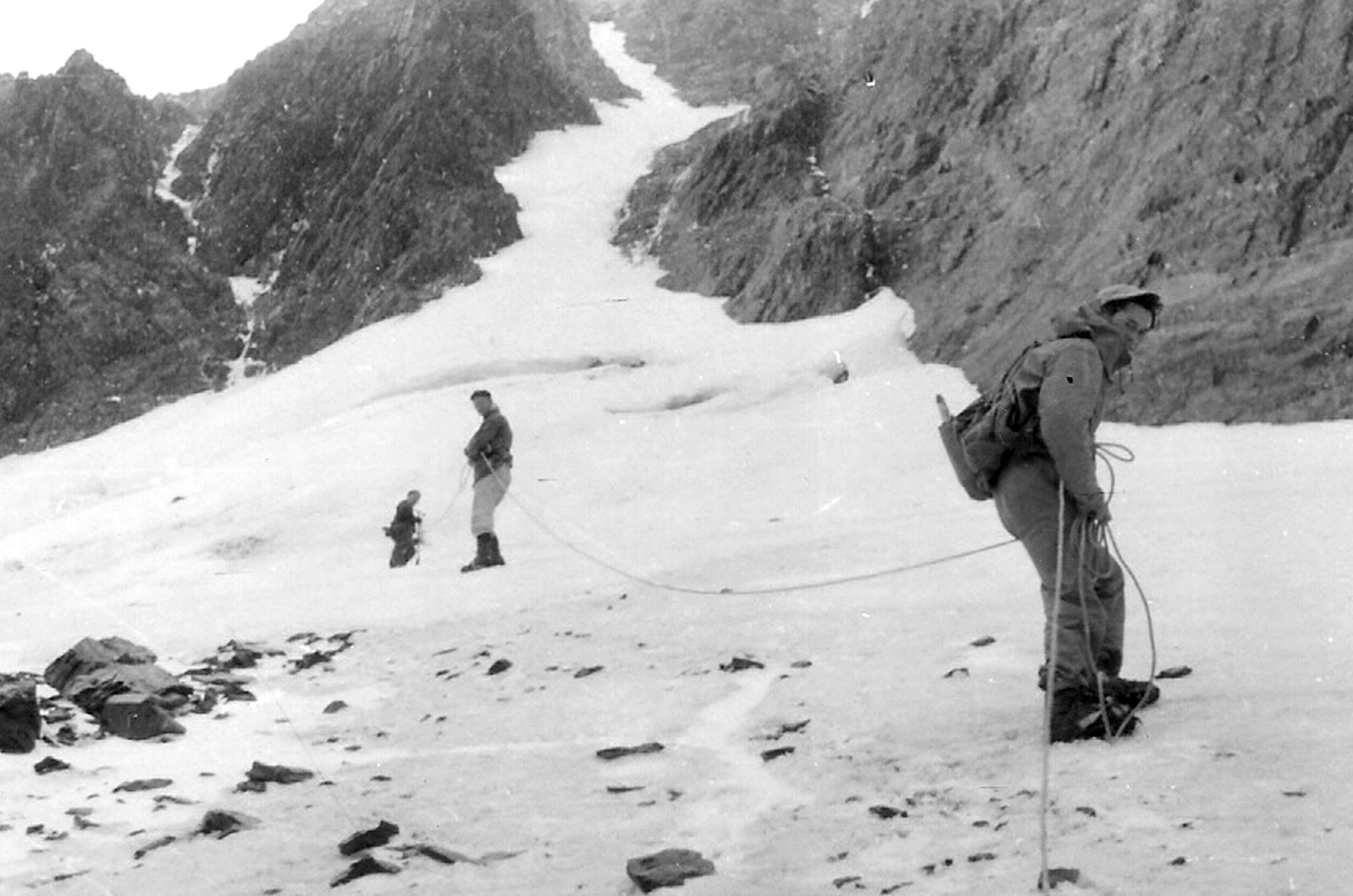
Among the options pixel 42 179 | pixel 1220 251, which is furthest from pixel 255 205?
pixel 1220 251

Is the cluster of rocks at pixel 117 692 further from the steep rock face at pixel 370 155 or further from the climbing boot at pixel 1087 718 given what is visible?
the steep rock face at pixel 370 155

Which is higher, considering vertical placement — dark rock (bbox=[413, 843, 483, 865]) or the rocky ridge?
the rocky ridge

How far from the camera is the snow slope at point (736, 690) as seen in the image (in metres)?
4.23

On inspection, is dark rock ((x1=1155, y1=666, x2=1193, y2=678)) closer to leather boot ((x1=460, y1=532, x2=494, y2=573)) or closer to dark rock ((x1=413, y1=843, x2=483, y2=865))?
dark rock ((x1=413, y1=843, x2=483, y2=865))

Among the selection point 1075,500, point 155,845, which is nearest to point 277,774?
point 155,845

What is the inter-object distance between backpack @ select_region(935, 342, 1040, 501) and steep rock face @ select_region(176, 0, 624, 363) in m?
40.4

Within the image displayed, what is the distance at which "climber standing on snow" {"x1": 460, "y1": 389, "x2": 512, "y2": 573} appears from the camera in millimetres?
13227

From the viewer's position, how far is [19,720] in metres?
6.28

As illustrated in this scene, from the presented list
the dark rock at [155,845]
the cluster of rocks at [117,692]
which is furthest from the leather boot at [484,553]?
the dark rock at [155,845]

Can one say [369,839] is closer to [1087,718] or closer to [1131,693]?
[1087,718]

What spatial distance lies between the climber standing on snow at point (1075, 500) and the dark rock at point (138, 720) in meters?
4.49

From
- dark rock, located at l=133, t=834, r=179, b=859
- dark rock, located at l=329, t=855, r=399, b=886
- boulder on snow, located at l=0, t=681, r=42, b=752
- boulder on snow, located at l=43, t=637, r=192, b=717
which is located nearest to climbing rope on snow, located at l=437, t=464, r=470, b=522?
boulder on snow, located at l=43, t=637, r=192, b=717

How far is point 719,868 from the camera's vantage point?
13.8 feet

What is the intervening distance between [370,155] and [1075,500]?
170ft
